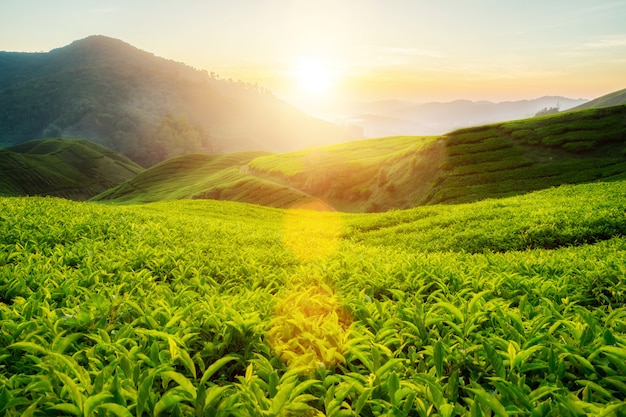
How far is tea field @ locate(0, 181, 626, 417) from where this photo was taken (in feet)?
9.76

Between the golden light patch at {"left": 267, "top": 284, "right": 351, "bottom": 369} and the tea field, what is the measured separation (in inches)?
0.8

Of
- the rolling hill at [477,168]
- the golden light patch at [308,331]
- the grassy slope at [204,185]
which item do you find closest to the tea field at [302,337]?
the golden light patch at [308,331]

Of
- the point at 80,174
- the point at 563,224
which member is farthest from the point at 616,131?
the point at 80,174

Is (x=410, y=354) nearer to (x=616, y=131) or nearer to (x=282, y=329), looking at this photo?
(x=282, y=329)

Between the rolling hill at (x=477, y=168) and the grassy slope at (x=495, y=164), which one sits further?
the rolling hill at (x=477, y=168)

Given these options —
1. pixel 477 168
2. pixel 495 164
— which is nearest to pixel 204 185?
pixel 477 168

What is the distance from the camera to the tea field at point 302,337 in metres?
2.97

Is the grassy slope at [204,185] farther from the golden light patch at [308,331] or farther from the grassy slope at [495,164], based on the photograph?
the golden light patch at [308,331]

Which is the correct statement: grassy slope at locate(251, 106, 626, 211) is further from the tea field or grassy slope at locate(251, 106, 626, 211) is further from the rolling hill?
the tea field

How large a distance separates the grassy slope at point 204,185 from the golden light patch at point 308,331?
6670 centimetres

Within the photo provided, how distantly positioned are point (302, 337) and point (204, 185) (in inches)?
4372

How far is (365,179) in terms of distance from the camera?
71375 millimetres

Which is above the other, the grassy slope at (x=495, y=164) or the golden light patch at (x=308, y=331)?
the grassy slope at (x=495, y=164)

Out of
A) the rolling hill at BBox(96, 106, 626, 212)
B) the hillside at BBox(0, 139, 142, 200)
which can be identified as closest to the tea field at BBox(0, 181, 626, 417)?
the rolling hill at BBox(96, 106, 626, 212)
